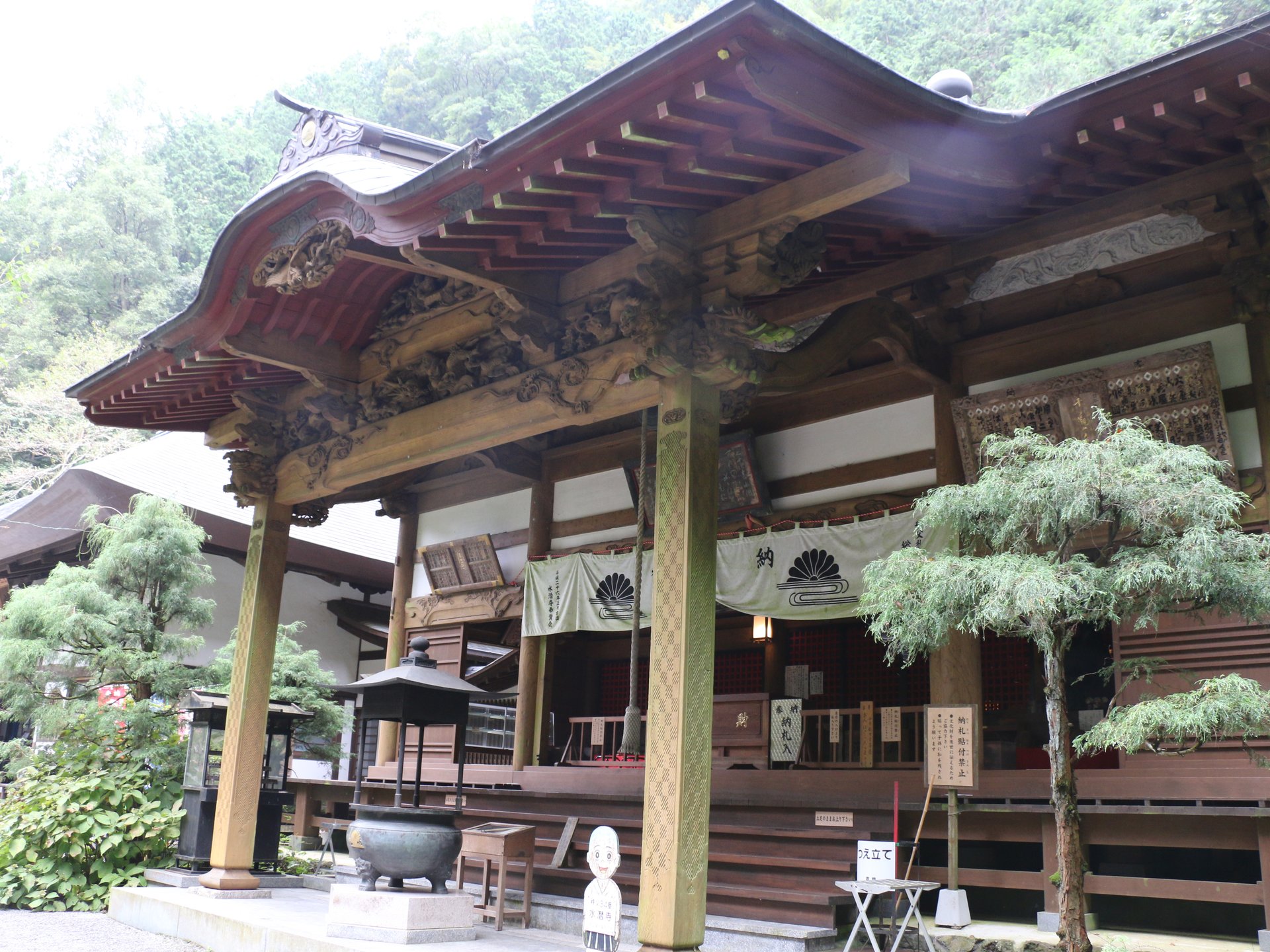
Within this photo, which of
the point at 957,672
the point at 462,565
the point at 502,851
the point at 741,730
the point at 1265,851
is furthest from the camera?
the point at 462,565

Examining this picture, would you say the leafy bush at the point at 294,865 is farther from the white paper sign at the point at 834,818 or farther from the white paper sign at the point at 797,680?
the white paper sign at the point at 797,680

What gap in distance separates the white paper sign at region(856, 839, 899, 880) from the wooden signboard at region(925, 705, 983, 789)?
1.84ft

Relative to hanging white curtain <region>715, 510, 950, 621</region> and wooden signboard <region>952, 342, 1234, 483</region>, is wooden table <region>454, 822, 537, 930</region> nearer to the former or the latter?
hanging white curtain <region>715, 510, 950, 621</region>

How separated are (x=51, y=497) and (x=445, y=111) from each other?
90.1 feet

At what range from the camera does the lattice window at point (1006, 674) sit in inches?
461

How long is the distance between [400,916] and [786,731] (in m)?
4.72

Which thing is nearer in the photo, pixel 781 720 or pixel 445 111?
pixel 781 720

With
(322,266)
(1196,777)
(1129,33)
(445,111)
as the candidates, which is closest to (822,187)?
(322,266)

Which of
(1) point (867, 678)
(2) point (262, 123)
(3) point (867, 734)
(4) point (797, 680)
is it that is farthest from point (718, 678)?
(2) point (262, 123)

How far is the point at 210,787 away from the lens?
31.0ft

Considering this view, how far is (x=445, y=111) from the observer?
39.7 meters

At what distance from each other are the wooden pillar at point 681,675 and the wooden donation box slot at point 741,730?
451cm

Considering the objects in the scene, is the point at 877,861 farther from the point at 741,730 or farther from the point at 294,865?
the point at 294,865

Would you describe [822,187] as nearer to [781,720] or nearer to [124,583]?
[781,720]
